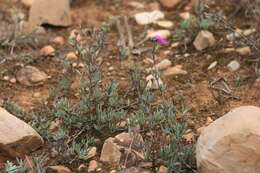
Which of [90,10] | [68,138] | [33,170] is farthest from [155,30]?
[33,170]

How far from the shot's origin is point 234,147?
98.6 inches

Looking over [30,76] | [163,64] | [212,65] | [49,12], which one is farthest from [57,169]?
[49,12]

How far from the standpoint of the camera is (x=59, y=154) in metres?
3.04

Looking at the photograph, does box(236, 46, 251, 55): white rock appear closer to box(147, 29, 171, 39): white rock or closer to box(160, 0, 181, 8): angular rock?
box(147, 29, 171, 39): white rock

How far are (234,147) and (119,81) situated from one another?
1558 millimetres

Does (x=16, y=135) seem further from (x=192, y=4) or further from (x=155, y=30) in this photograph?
(x=192, y=4)

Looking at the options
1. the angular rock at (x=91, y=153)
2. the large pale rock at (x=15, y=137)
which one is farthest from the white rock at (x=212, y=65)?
the large pale rock at (x=15, y=137)

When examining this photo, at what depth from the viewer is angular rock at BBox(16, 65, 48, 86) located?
155 inches

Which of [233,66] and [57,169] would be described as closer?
[57,169]

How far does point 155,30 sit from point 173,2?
0.46m

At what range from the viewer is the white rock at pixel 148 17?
4762mm

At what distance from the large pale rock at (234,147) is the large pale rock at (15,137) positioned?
1097mm

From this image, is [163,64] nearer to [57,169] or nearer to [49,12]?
[49,12]

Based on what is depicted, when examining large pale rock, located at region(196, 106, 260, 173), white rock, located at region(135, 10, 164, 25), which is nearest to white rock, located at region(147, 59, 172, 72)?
white rock, located at region(135, 10, 164, 25)
